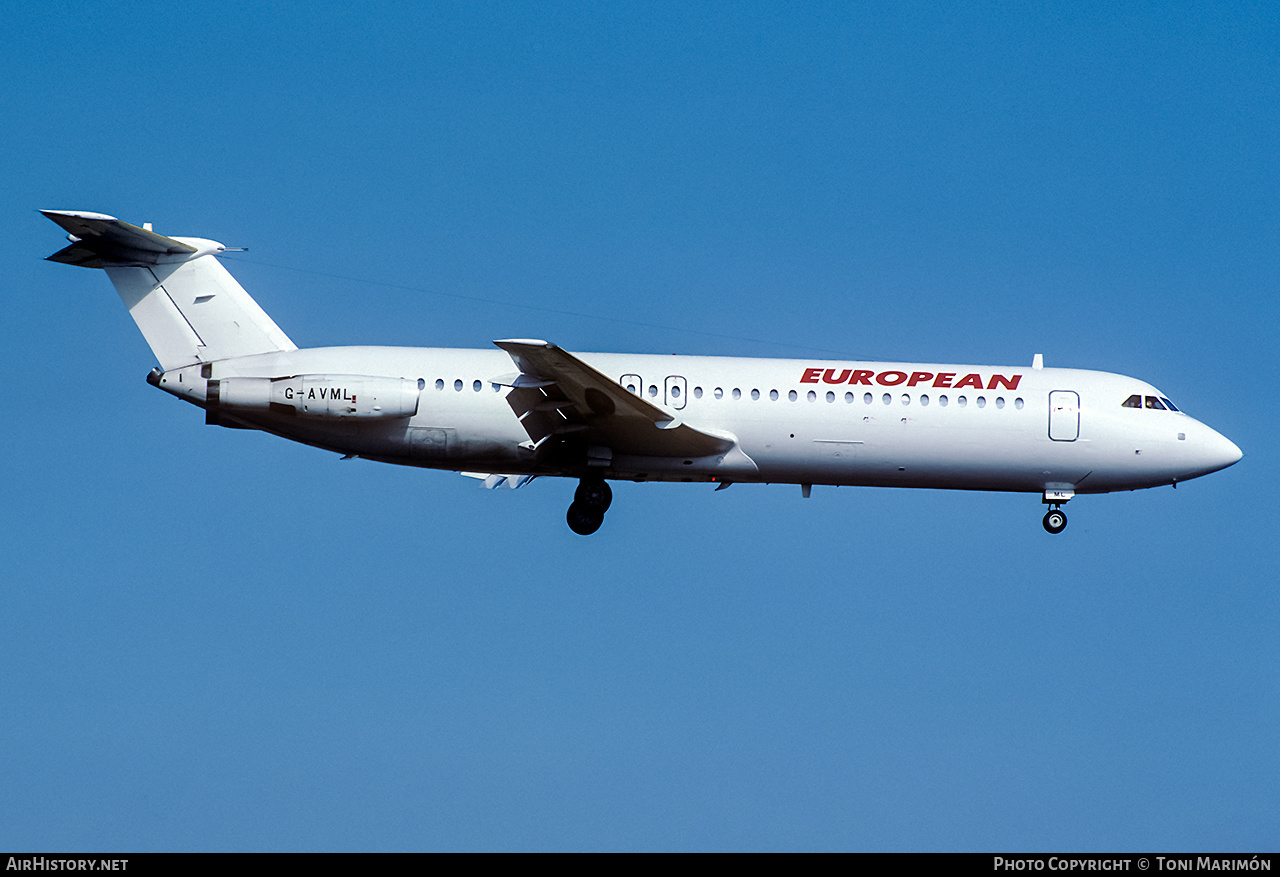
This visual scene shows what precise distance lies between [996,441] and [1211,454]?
515cm

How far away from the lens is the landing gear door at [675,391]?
100 feet

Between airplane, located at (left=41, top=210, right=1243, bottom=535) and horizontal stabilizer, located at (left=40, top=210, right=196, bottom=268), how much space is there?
0.12 ft

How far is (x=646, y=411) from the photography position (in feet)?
96.3

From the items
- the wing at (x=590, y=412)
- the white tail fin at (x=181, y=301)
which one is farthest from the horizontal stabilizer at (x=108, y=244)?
the wing at (x=590, y=412)

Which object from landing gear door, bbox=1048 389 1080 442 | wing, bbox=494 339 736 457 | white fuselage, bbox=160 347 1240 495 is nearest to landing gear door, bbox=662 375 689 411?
white fuselage, bbox=160 347 1240 495

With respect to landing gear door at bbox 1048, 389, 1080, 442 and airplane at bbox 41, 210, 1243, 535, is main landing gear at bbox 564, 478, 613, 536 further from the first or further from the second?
landing gear door at bbox 1048, 389, 1080, 442

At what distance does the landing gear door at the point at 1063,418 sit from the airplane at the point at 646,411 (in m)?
0.03

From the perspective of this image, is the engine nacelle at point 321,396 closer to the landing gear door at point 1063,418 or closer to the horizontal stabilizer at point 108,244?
the horizontal stabilizer at point 108,244

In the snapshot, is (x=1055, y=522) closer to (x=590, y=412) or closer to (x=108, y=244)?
(x=590, y=412)

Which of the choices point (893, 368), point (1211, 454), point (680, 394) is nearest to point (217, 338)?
point (680, 394)

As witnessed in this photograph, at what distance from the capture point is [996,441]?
3089 centimetres

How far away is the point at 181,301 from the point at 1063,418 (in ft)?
65.2

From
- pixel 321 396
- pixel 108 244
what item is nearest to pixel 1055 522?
pixel 321 396
